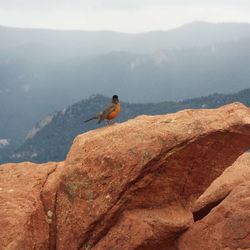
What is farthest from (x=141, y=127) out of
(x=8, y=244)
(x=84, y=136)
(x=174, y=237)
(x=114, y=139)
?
(x=8, y=244)

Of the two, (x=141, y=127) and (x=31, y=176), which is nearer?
(x=141, y=127)

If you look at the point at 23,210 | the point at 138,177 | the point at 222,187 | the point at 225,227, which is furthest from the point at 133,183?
the point at 222,187

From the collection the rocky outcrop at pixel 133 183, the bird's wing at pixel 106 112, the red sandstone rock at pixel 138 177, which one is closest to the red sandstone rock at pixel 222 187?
the rocky outcrop at pixel 133 183

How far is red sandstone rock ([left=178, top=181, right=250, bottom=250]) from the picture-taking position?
49.2ft

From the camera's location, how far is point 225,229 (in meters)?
15.4

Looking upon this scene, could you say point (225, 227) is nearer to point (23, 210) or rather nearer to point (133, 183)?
point (133, 183)

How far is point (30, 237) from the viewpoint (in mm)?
15477

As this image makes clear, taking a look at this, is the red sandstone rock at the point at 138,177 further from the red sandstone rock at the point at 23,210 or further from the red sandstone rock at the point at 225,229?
the red sandstone rock at the point at 23,210

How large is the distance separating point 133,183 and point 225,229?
4.43 m

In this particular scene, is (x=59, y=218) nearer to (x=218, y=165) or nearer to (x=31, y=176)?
(x=31, y=176)

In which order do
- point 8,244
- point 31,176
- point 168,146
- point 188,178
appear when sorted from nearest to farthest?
point 8,244 → point 168,146 → point 188,178 → point 31,176

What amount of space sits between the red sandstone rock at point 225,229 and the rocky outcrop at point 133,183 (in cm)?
64

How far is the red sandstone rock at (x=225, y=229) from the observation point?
1500cm

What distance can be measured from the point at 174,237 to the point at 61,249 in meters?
5.20
